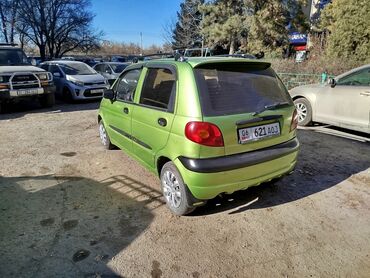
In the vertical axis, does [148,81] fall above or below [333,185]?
above

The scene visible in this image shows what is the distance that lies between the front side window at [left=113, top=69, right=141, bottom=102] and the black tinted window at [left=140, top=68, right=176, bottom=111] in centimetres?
34

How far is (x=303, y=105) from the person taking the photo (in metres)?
6.99

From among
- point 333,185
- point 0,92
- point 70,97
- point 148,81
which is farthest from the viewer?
point 70,97

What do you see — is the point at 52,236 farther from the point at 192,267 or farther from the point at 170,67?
the point at 170,67

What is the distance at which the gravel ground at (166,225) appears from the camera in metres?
2.57

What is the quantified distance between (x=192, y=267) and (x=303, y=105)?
18.2 feet

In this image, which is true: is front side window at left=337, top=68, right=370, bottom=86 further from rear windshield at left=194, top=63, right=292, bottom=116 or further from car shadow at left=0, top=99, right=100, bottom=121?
car shadow at left=0, top=99, right=100, bottom=121

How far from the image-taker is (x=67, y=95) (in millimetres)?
11273

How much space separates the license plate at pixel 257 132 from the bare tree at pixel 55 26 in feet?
112

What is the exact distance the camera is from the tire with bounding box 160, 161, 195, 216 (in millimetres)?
3080

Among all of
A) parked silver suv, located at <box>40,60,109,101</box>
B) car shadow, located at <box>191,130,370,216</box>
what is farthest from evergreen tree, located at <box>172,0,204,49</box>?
car shadow, located at <box>191,130,370,216</box>

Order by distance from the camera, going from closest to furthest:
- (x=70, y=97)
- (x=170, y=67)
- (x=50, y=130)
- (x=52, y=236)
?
(x=52, y=236) < (x=170, y=67) < (x=50, y=130) < (x=70, y=97)

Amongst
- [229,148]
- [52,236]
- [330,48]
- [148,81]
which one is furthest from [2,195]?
[330,48]

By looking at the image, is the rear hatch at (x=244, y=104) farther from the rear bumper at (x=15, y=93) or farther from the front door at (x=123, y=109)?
the rear bumper at (x=15, y=93)
